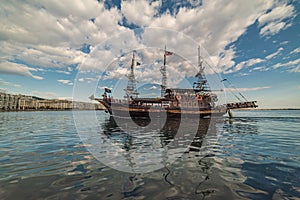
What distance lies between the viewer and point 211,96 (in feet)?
161

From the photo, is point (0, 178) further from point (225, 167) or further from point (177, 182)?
point (225, 167)

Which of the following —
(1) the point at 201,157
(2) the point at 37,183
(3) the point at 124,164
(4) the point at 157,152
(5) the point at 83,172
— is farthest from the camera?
(4) the point at 157,152

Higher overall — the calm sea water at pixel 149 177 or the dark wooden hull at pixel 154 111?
the dark wooden hull at pixel 154 111

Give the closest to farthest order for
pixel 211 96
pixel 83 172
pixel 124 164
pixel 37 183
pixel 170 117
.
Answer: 1. pixel 37 183
2. pixel 83 172
3. pixel 124 164
4. pixel 170 117
5. pixel 211 96

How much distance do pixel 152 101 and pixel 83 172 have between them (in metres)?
38.4

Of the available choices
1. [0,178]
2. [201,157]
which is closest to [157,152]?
[201,157]

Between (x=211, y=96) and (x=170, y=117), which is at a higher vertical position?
(x=211, y=96)

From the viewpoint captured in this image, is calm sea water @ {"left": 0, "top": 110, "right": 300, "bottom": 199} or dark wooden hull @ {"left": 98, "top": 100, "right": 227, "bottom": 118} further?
dark wooden hull @ {"left": 98, "top": 100, "right": 227, "bottom": 118}

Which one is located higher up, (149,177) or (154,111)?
(154,111)

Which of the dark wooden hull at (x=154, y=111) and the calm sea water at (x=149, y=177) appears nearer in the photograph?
the calm sea water at (x=149, y=177)

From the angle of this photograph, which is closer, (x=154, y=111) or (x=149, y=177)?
(x=149, y=177)

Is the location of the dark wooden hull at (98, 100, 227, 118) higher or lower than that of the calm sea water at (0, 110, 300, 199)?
higher

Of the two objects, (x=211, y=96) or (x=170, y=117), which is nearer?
(x=170, y=117)

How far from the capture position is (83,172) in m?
5.68
